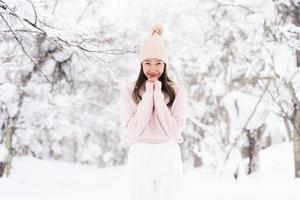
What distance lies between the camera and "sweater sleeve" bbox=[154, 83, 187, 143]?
3.74 m

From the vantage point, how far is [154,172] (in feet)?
12.3

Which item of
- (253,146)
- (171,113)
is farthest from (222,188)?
(171,113)

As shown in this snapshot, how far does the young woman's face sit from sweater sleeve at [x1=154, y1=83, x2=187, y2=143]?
0.83 feet

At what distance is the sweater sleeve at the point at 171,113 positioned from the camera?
3740 millimetres

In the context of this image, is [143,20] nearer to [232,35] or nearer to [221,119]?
[221,119]

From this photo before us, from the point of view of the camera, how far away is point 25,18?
4473 millimetres

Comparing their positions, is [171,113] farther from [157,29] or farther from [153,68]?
[157,29]

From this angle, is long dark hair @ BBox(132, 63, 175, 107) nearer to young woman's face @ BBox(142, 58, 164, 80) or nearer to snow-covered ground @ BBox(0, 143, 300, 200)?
young woman's face @ BBox(142, 58, 164, 80)

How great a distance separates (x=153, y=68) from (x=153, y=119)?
1.47ft

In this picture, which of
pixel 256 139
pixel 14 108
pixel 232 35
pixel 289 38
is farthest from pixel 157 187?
pixel 232 35

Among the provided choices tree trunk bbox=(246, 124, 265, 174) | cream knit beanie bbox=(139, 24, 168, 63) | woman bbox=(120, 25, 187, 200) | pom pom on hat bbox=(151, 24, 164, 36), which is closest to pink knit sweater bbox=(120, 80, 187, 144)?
woman bbox=(120, 25, 187, 200)

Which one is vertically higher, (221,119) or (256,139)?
(221,119)

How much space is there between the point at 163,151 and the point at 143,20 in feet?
53.6

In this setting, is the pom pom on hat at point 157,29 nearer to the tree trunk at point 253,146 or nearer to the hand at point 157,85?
the hand at point 157,85
